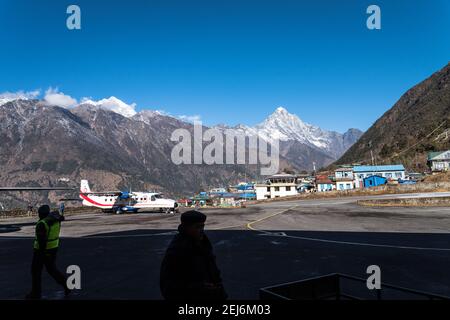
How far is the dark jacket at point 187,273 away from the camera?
12.4 feet

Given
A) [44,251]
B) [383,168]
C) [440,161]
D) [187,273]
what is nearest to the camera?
[187,273]

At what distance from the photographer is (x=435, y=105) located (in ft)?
585

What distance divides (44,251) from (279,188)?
91.2m

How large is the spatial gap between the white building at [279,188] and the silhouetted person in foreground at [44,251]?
8874 centimetres

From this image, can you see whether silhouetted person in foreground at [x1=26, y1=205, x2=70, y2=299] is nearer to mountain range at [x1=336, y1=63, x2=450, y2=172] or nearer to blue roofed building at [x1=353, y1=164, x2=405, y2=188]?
blue roofed building at [x1=353, y1=164, x2=405, y2=188]

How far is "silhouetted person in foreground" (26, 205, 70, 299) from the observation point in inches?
314

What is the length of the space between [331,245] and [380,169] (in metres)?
97.4

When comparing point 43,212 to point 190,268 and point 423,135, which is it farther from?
point 423,135

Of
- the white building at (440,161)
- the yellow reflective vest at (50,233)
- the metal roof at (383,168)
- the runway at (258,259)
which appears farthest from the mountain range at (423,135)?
the yellow reflective vest at (50,233)

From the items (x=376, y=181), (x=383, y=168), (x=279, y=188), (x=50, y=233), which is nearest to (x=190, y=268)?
(x=50, y=233)

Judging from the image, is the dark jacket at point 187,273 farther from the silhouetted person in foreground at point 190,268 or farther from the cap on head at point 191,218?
the cap on head at point 191,218

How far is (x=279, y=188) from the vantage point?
318ft
